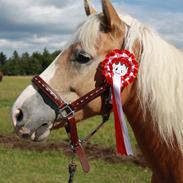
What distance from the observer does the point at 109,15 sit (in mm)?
2979

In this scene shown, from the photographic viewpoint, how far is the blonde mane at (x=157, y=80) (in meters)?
3.05

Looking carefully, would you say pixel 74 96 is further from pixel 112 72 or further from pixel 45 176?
pixel 45 176

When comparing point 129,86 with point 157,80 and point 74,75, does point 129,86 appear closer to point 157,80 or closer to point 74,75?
point 157,80

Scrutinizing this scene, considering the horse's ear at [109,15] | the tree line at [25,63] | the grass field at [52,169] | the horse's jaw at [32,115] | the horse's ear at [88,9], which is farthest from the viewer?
the tree line at [25,63]

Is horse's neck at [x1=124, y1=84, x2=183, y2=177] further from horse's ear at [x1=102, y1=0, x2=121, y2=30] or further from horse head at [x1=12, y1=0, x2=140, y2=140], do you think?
horse's ear at [x1=102, y1=0, x2=121, y2=30]

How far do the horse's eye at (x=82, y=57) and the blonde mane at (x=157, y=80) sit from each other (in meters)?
0.04

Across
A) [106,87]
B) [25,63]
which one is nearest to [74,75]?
[106,87]

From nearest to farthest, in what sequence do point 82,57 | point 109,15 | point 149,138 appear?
point 109,15, point 82,57, point 149,138

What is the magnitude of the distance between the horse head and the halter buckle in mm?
52

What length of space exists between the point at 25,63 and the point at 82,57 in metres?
89.1

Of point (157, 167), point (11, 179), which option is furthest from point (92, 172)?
point (157, 167)

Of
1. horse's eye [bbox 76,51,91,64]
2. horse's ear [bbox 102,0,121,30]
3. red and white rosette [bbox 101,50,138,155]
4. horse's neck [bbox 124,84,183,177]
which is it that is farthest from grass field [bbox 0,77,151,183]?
horse's ear [bbox 102,0,121,30]

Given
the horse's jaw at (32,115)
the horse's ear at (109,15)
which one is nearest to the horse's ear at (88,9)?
the horse's ear at (109,15)

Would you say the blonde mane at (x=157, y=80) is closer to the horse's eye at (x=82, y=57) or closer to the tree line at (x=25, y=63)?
the horse's eye at (x=82, y=57)
